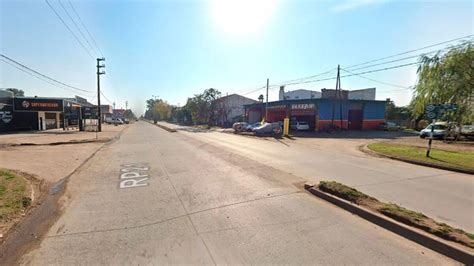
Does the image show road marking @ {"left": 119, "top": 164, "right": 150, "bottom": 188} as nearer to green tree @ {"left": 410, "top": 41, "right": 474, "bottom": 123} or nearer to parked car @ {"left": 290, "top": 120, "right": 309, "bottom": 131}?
green tree @ {"left": 410, "top": 41, "right": 474, "bottom": 123}

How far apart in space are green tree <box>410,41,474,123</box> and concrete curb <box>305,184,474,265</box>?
808 centimetres

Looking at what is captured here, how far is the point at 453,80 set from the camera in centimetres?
1030

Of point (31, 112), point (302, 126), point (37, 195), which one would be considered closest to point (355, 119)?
point (302, 126)

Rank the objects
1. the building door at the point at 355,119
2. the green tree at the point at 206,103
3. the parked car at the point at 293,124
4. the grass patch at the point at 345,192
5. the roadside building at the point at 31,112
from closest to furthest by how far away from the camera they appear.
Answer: the grass patch at the point at 345,192, the roadside building at the point at 31,112, the parked car at the point at 293,124, the building door at the point at 355,119, the green tree at the point at 206,103

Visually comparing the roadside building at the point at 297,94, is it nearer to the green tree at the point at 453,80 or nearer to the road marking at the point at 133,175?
the green tree at the point at 453,80

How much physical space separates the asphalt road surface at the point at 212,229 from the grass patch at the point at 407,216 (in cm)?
44

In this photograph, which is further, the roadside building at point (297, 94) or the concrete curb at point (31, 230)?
the roadside building at point (297, 94)

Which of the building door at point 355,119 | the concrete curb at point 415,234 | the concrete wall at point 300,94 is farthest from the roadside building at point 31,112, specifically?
the concrete wall at point 300,94

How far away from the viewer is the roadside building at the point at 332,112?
121ft

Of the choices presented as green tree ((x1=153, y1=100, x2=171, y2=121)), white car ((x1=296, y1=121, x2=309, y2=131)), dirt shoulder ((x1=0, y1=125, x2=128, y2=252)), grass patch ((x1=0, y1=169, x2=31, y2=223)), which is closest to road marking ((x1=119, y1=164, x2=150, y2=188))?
dirt shoulder ((x1=0, y1=125, x2=128, y2=252))

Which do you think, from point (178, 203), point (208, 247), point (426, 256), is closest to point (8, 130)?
point (178, 203)

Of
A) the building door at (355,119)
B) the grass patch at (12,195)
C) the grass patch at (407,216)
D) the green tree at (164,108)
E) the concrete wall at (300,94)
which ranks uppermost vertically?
the concrete wall at (300,94)

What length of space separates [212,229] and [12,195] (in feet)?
17.4

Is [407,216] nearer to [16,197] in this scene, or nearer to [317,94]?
[16,197]
